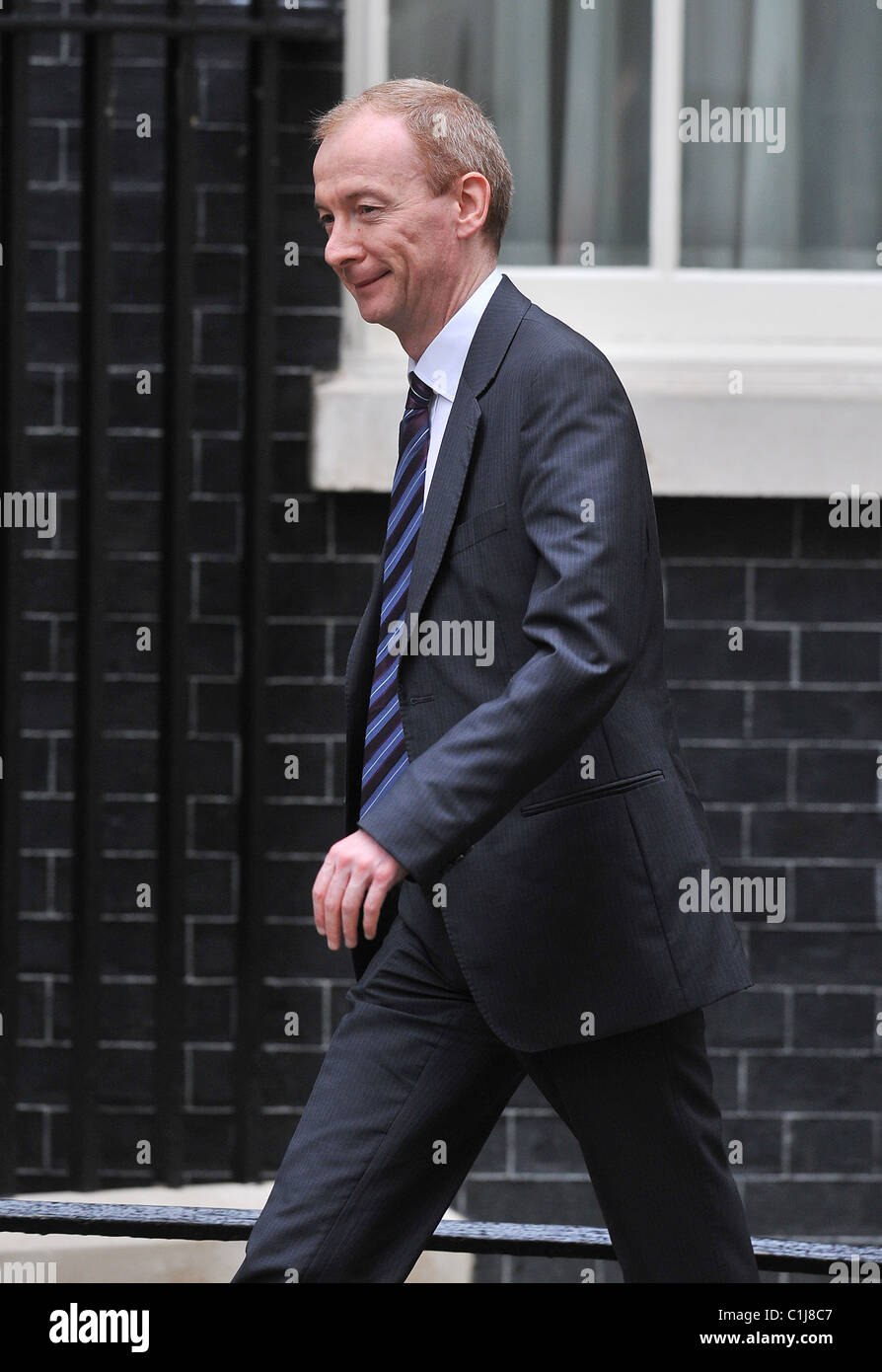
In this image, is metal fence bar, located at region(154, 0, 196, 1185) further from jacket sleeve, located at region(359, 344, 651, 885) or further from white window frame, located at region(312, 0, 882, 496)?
jacket sleeve, located at region(359, 344, 651, 885)

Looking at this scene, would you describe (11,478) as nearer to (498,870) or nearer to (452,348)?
(452,348)

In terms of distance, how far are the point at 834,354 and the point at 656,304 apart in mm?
493

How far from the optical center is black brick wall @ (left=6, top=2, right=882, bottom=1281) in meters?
4.47

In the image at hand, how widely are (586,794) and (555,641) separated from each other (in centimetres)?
29

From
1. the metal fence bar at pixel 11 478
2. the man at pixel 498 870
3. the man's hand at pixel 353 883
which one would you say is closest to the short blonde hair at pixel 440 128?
the man at pixel 498 870

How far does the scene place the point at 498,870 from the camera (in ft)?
7.79

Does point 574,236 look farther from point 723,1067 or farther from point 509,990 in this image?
point 509,990

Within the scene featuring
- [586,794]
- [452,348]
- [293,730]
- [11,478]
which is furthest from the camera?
[293,730]

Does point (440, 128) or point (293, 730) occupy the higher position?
point (440, 128)

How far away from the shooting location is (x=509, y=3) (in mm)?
4699

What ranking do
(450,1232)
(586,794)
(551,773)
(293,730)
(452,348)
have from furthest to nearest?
(293,730)
(450,1232)
(452,348)
(586,794)
(551,773)

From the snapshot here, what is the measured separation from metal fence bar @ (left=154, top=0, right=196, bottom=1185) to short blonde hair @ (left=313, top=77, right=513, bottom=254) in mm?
1785

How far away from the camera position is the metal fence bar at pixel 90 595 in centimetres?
422

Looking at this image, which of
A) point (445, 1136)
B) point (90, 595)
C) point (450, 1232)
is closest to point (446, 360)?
point (445, 1136)
